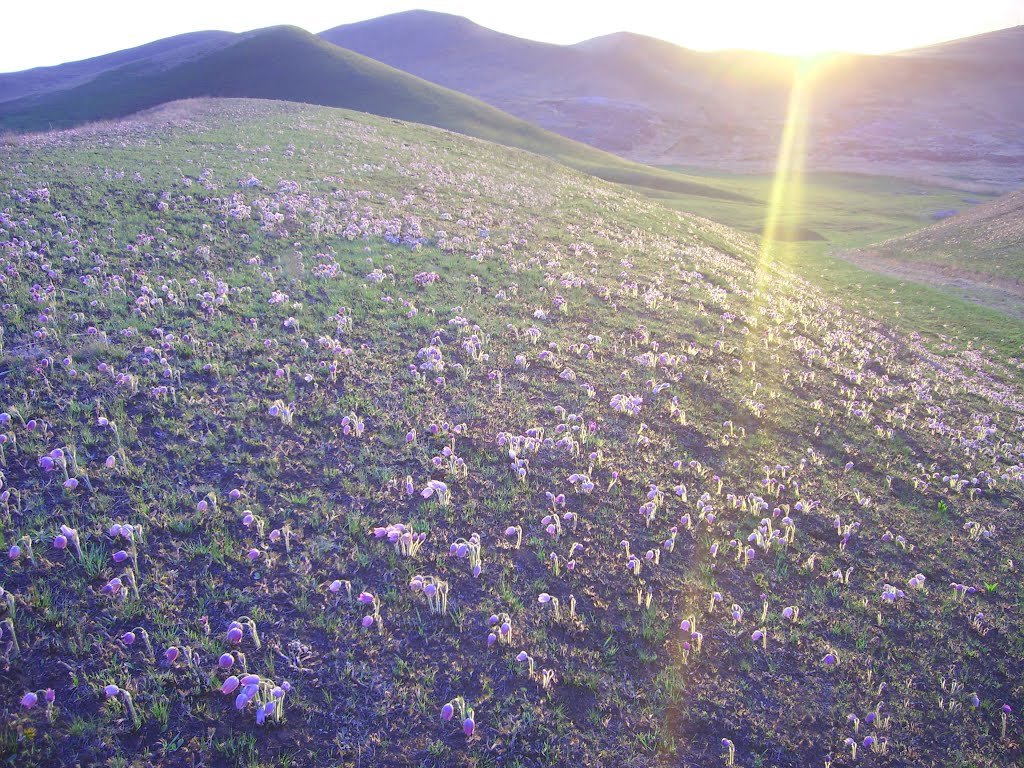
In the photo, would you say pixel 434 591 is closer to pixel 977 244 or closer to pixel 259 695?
pixel 259 695

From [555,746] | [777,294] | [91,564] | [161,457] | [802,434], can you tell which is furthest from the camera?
[777,294]

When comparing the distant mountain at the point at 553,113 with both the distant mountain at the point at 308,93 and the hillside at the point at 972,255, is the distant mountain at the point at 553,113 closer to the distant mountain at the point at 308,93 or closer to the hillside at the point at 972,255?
the distant mountain at the point at 308,93

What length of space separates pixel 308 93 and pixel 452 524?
318ft

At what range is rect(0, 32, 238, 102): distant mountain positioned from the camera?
146250 millimetres

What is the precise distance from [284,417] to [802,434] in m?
12.0

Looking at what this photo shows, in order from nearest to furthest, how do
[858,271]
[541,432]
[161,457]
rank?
[161,457] < [541,432] < [858,271]

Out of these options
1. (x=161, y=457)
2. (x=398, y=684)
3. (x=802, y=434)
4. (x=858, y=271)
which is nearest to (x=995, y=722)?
(x=802, y=434)

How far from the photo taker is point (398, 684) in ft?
21.6

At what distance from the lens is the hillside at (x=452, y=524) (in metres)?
6.34

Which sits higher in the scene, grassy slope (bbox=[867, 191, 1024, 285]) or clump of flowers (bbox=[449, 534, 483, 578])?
grassy slope (bbox=[867, 191, 1024, 285])

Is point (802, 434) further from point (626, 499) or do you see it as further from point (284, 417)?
point (284, 417)

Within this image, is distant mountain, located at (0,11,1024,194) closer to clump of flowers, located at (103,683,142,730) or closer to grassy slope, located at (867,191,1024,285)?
grassy slope, located at (867,191,1024,285)

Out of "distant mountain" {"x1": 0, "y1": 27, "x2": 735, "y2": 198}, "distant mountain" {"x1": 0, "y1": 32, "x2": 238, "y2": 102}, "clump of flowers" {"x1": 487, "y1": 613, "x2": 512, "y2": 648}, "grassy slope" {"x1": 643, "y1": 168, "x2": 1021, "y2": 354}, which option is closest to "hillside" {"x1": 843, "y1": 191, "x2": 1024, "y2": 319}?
"grassy slope" {"x1": 643, "y1": 168, "x2": 1021, "y2": 354}

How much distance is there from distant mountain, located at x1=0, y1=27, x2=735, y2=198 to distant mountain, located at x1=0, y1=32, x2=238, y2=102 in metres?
46.7
